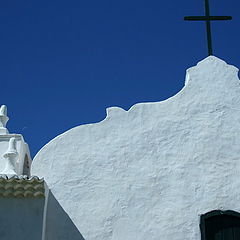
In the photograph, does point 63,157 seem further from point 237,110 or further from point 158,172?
point 237,110

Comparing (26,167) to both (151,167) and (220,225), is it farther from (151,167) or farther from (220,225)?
(220,225)

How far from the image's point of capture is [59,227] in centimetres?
891

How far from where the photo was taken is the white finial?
29.6 ft

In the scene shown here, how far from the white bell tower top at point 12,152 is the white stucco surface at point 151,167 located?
362 millimetres

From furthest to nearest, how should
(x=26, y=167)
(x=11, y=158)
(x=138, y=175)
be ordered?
1. (x=26, y=167)
2. (x=138, y=175)
3. (x=11, y=158)

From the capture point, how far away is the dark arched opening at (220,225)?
8945mm

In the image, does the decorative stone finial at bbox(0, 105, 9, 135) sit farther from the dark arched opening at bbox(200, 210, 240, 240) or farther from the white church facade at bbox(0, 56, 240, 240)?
the dark arched opening at bbox(200, 210, 240, 240)

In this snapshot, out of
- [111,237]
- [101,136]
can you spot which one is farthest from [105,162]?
[111,237]

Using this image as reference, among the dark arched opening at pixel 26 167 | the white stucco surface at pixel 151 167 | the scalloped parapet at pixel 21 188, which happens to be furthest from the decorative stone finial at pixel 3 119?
the scalloped parapet at pixel 21 188

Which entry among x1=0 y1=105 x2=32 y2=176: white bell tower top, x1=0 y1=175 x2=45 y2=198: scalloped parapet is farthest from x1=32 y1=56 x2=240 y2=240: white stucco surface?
x1=0 y1=175 x2=45 y2=198: scalloped parapet

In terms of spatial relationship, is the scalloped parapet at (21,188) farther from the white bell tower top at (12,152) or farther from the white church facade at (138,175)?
the white bell tower top at (12,152)

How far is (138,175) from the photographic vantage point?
9.38 m

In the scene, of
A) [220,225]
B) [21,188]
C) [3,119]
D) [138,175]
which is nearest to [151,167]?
[138,175]

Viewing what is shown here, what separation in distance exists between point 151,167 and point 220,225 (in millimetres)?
1535
